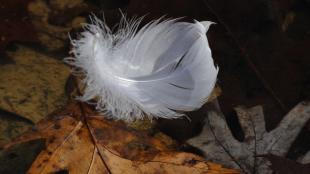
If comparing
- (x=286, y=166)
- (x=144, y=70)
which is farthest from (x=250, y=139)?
(x=144, y=70)

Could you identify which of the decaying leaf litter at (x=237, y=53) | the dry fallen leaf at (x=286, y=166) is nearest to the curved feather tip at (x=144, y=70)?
the decaying leaf litter at (x=237, y=53)

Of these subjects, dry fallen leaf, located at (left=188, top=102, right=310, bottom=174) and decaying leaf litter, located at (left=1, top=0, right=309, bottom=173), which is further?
decaying leaf litter, located at (left=1, top=0, right=309, bottom=173)

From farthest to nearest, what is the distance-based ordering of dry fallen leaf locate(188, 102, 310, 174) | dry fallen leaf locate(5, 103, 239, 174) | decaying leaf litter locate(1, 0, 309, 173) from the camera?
decaying leaf litter locate(1, 0, 309, 173)
dry fallen leaf locate(188, 102, 310, 174)
dry fallen leaf locate(5, 103, 239, 174)

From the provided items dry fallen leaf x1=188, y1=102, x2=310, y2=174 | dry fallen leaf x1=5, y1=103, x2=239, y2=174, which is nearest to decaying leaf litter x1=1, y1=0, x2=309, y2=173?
dry fallen leaf x1=188, y1=102, x2=310, y2=174

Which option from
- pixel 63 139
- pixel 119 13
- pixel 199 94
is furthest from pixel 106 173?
pixel 119 13

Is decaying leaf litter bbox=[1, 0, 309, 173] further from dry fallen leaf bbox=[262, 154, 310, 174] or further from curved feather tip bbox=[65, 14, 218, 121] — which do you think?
dry fallen leaf bbox=[262, 154, 310, 174]

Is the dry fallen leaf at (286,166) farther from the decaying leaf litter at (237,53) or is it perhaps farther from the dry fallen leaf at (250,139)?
the decaying leaf litter at (237,53)

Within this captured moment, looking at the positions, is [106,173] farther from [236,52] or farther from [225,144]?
[236,52]

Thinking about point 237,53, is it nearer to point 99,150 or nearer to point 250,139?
point 250,139
